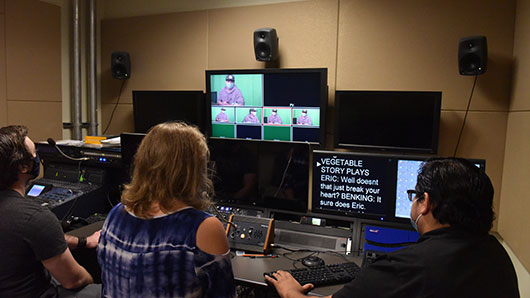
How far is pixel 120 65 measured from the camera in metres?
3.69

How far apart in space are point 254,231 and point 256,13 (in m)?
2.08

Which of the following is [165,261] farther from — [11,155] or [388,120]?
[388,120]

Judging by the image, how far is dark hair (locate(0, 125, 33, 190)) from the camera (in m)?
1.52

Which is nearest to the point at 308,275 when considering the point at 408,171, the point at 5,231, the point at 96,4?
the point at 408,171

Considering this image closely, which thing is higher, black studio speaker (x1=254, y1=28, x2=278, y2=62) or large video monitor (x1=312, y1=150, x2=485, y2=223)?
black studio speaker (x1=254, y1=28, x2=278, y2=62)

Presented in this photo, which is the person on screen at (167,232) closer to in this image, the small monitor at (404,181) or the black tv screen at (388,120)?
the small monitor at (404,181)

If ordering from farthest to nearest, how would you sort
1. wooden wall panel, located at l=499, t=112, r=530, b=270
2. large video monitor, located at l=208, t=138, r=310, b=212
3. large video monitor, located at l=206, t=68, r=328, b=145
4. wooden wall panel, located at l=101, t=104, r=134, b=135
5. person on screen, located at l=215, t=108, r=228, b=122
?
wooden wall panel, located at l=101, t=104, r=134, b=135
person on screen, located at l=215, t=108, r=228, b=122
large video monitor, located at l=206, t=68, r=328, b=145
wooden wall panel, located at l=499, t=112, r=530, b=270
large video monitor, located at l=208, t=138, r=310, b=212

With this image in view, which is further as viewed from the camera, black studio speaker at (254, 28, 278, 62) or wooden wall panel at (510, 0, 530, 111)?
black studio speaker at (254, 28, 278, 62)

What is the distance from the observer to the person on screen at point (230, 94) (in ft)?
10.7

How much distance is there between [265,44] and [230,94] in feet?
1.69

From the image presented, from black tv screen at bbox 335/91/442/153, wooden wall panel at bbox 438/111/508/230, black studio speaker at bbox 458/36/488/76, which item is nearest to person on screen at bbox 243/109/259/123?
black tv screen at bbox 335/91/442/153

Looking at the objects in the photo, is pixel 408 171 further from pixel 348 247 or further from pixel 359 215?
pixel 348 247

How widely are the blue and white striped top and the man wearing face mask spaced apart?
1.50ft

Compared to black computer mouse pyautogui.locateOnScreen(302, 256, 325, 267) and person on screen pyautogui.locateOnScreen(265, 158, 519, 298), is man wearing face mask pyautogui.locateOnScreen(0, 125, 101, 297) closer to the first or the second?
black computer mouse pyautogui.locateOnScreen(302, 256, 325, 267)
